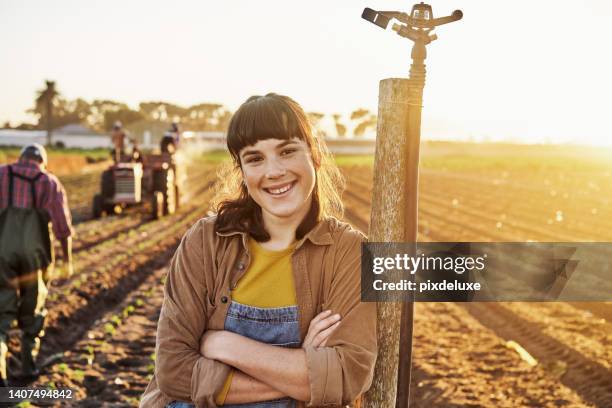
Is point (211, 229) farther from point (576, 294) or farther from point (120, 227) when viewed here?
point (120, 227)

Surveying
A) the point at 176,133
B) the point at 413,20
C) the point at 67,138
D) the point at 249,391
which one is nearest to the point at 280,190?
the point at 249,391

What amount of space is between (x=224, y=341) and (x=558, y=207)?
698 inches

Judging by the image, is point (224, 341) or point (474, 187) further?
point (474, 187)

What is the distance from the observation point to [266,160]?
220 cm

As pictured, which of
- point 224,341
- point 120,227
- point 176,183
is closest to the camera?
point 224,341

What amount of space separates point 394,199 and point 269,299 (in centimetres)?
65

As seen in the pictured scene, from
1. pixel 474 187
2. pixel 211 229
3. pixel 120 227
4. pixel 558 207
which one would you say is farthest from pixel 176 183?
pixel 211 229

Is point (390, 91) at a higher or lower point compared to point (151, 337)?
higher

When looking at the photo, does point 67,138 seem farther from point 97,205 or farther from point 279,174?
point 279,174

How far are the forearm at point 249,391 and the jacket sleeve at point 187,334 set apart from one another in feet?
0.16

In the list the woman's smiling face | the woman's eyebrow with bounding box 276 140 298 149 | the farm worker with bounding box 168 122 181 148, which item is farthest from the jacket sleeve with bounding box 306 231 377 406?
the farm worker with bounding box 168 122 181 148

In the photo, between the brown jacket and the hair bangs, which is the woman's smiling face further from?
the brown jacket

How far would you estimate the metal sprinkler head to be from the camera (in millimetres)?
2545

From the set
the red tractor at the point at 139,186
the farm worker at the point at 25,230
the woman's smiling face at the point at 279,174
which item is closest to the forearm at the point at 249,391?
the woman's smiling face at the point at 279,174
